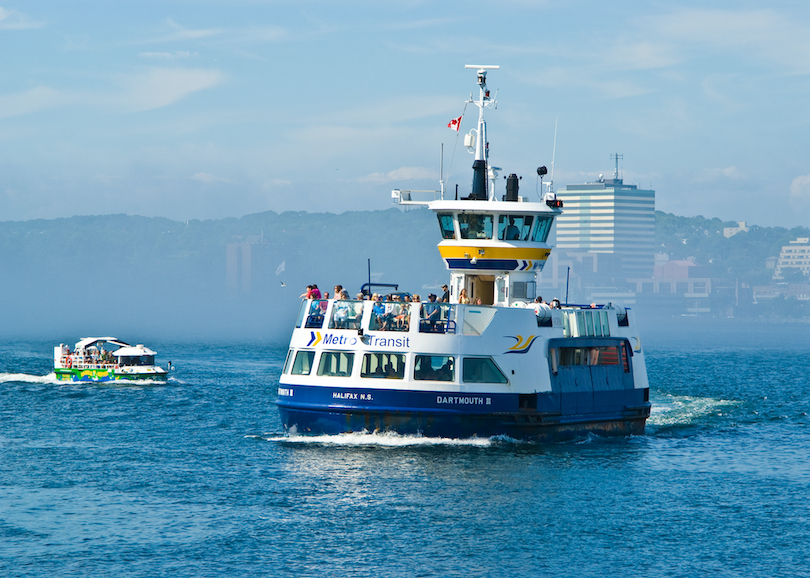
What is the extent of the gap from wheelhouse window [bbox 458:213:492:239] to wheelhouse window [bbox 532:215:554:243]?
1.92m

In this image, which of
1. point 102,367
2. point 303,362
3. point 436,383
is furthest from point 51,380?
point 436,383

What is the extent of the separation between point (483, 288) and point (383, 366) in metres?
8.76

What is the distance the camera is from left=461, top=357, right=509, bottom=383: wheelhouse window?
36688 mm

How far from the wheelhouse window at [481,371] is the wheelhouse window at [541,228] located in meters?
7.84

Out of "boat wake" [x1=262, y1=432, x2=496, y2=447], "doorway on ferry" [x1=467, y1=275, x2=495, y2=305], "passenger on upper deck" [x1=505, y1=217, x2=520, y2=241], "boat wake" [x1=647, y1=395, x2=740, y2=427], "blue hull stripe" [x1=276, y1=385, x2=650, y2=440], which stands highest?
"passenger on upper deck" [x1=505, y1=217, x2=520, y2=241]

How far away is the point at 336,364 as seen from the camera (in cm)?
3725

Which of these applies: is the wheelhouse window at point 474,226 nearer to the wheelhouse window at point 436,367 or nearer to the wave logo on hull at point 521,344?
the wave logo on hull at point 521,344

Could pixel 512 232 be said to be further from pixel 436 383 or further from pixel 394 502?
pixel 394 502

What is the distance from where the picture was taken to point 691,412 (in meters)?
56.9

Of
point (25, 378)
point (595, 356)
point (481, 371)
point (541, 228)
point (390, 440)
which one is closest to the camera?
point (390, 440)

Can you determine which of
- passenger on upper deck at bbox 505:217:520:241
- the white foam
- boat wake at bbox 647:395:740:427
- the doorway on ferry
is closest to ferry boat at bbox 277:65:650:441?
the doorway on ferry

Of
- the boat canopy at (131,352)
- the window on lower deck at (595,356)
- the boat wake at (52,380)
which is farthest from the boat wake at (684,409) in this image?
the boat canopy at (131,352)

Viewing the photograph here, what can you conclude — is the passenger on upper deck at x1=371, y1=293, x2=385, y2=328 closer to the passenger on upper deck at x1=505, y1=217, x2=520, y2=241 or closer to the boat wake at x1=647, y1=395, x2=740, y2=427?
the passenger on upper deck at x1=505, y1=217, x2=520, y2=241

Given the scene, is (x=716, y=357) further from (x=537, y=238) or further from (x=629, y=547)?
(x=629, y=547)
